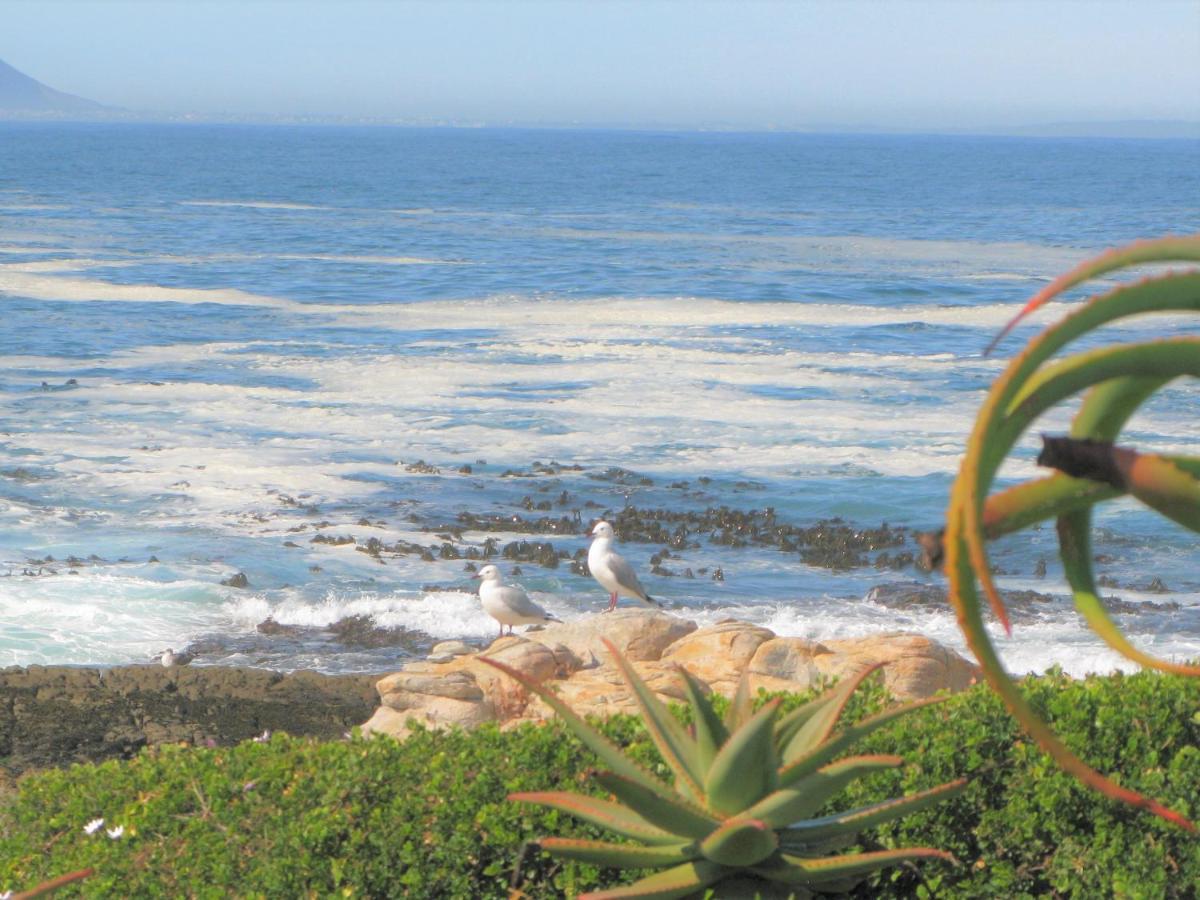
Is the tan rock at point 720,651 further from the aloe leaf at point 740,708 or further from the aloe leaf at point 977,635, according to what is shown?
the aloe leaf at point 977,635

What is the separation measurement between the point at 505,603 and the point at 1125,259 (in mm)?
10408

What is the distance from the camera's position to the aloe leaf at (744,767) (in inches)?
139

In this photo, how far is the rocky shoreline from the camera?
9.82 meters

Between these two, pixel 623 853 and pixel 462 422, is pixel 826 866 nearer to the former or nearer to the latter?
pixel 623 853

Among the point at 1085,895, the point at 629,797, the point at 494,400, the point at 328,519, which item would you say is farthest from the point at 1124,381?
the point at 494,400

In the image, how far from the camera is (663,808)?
3.52 metres

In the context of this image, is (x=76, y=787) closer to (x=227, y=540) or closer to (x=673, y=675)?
(x=673, y=675)

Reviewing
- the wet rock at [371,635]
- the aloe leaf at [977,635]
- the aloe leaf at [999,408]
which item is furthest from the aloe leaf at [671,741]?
the wet rock at [371,635]

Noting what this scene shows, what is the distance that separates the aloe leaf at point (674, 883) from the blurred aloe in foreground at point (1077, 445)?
5.97 feet

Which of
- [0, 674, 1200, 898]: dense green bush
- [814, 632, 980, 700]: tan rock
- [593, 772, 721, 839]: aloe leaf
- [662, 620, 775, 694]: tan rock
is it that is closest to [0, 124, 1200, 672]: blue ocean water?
[814, 632, 980, 700]: tan rock

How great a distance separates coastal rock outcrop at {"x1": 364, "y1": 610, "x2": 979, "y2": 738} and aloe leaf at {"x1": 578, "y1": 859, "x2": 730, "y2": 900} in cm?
370

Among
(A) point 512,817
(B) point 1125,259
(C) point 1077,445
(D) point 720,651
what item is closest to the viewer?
(B) point 1125,259

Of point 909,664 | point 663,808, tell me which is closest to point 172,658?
point 909,664

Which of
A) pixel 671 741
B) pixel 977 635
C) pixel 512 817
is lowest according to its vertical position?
pixel 512 817
